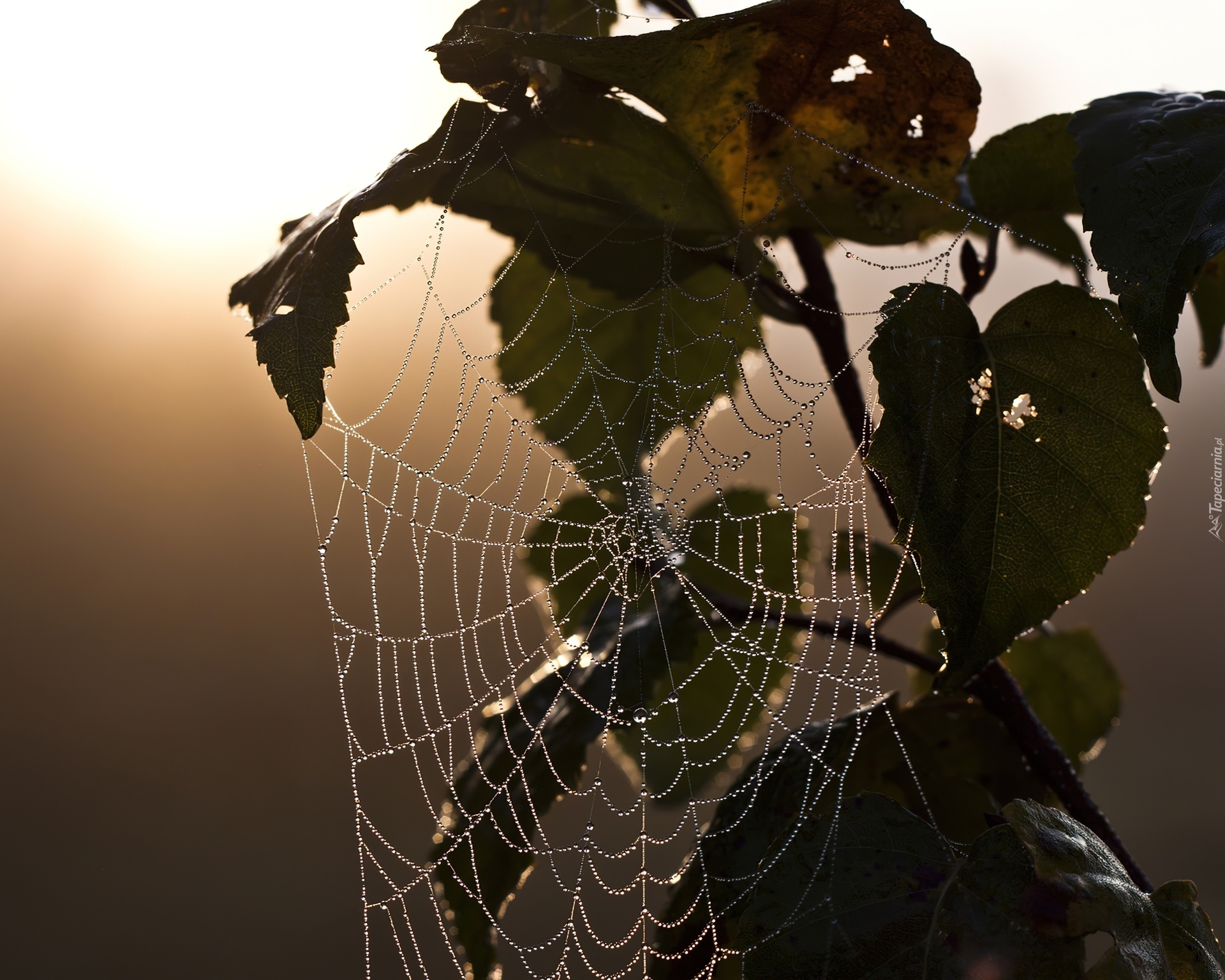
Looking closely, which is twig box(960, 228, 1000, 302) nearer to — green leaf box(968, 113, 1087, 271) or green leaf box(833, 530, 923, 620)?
green leaf box(968, 113, 1087, 271)

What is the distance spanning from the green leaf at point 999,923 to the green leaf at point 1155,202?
0.76 ft

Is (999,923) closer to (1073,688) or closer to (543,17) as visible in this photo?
(1073,688)

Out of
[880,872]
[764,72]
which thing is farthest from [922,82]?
[880,872]

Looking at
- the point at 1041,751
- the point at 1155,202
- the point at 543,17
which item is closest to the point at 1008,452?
the point at 1155,202

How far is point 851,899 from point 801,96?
0.43 meters

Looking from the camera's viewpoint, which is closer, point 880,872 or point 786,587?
point 880,872

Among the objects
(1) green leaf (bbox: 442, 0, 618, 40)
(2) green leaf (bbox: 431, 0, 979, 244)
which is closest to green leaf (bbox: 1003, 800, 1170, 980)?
(2) green leaf (bbox: 431, 0, 979, 244)

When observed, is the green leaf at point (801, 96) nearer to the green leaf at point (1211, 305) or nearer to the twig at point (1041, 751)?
the green leaf at point (1211, 305)

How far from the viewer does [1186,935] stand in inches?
17.1

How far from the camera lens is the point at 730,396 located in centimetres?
71

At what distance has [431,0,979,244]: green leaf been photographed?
1.50ft

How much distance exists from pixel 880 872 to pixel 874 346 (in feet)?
0.90

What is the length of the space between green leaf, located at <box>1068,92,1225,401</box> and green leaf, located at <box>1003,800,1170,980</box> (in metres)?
0.21

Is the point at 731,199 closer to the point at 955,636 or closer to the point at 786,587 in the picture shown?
the point at 955,636
